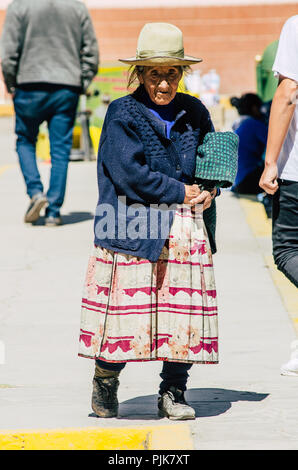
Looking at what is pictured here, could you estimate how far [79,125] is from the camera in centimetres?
1541

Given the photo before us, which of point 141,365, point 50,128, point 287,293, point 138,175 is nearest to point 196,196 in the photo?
point 138,175

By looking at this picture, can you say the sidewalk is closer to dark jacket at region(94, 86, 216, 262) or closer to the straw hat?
dark jacket at region(94, 86, 216, 262)

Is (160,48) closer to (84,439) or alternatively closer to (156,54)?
(156,54)

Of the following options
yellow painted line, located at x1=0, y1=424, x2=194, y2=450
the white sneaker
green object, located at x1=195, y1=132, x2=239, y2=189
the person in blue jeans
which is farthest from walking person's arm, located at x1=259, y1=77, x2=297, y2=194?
the person in blue jeans

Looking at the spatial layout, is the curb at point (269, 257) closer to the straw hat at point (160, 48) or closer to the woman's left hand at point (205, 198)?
the woman's left hand at point (205, 198)

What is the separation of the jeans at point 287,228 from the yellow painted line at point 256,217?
13.0ft

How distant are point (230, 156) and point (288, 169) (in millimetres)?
→ 498

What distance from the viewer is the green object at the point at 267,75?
9.15 metres

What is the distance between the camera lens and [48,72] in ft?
28.3

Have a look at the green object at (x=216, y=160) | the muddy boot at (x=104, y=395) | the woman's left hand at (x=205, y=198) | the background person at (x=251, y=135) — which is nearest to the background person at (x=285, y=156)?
the green object at (x=216, y=160)

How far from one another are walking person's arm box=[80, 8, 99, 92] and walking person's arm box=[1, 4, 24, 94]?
1.88 feet

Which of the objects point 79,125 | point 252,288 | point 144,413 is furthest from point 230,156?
point 79,125

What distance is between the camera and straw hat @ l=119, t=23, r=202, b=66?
12.9 feet
